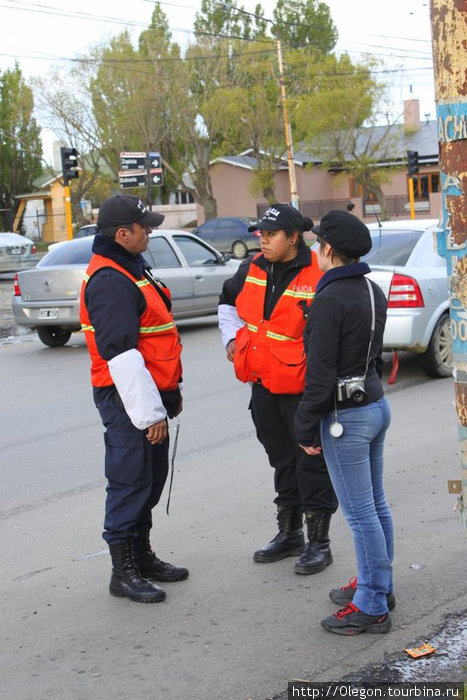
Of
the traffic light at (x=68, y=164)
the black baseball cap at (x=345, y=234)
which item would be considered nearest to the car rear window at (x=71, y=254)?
the black baseball cap at (x=345, y=234)

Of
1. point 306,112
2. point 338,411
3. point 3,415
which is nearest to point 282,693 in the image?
point 338,411

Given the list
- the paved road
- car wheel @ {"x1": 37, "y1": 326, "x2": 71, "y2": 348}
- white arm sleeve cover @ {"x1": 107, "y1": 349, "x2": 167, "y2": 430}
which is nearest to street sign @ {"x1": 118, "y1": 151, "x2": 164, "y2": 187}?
car wheel @ {"x1": 37, "y1": 326, "x2": 71, "y2": 348}

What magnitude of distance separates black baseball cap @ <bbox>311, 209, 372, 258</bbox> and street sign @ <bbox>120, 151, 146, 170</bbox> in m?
21.3

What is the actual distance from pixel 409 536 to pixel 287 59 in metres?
44.2

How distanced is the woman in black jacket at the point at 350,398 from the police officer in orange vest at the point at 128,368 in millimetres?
820

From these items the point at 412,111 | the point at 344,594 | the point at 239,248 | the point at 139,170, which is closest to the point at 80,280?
the point at 344,594

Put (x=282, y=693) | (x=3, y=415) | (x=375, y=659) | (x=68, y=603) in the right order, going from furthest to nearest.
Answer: (x=3, y=415) → (x=68, y=603) → (x=375, y=659) → (x=282, y=693)

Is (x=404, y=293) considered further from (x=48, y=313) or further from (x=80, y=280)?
(x=48, y=313)

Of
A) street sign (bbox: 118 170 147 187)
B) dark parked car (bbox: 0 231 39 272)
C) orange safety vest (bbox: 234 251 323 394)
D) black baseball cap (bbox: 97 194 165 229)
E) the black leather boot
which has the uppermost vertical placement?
street sign (bbox: 118 170 147 187)

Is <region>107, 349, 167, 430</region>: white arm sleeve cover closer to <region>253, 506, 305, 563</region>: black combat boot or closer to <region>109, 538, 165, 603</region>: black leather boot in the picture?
<region>109, 538, 165, 603</region>: black leather boot

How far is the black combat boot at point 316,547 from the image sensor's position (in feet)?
16.3

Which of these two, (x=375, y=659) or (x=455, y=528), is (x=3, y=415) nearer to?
(x=455, y=528)

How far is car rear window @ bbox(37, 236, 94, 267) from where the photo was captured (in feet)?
45.0

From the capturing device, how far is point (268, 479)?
6805mm
